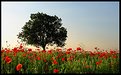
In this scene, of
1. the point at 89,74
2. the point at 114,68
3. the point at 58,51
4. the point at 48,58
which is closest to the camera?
the point at 89,74

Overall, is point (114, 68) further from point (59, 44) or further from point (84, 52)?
point (59, 44)

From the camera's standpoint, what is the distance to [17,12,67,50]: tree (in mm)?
42975

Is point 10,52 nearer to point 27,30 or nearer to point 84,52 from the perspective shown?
point 84,52

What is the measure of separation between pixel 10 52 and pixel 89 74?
15.5 ft

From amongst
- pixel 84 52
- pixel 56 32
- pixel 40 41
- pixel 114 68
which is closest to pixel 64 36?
pixel 56 32

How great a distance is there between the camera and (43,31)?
43438 mm

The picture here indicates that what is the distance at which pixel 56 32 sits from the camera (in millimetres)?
44281

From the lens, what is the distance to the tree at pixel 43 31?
1692 inches

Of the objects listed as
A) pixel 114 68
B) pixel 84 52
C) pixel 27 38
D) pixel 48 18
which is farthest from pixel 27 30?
pixel 114 68

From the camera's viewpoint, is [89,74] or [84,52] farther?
[84,52]

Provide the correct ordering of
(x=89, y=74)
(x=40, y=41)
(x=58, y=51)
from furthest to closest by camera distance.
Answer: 1. (x=40, y=41)
2. (x=58, y=51)
3. (x=89, y=74)

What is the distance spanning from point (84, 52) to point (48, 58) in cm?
294

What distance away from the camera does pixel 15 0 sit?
7.32 metres

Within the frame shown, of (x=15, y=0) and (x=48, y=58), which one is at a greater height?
(x=15, y=0)
